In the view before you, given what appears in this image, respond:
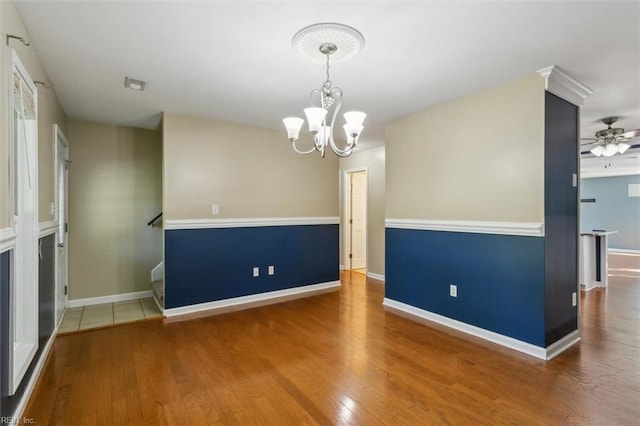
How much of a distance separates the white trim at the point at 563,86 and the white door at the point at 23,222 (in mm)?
3608

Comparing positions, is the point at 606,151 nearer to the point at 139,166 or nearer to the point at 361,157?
the point at 361,157

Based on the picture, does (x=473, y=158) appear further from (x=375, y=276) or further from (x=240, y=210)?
(x=375, y=276)

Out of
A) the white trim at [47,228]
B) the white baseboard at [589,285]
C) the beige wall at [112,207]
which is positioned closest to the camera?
the white trim at [47,228]

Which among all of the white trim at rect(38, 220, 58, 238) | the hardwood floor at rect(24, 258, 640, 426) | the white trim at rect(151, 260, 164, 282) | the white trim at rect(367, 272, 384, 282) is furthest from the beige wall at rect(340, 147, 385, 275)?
the white trim at rect(38, 220, 58, 238)

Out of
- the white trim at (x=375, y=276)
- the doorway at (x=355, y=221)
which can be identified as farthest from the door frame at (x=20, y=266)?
the doorway at (x=355, y=221)

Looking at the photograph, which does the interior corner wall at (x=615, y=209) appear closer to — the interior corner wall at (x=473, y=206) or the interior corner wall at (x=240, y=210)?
the interior corner wall at (x=473, y=206)

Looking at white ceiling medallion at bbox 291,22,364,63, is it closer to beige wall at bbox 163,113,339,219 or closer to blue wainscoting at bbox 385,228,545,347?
blue wainscoting at bbox 385,228,545,347

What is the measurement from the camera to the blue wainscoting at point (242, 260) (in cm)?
386

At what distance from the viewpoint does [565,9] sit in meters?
1.83

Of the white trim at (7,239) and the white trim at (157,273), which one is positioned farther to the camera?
the white trim at (157,273)

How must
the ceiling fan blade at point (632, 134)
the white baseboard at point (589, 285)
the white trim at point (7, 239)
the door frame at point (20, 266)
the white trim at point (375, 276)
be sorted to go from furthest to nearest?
the white trim at point (375, 276), the white baseboard at point (589, 285), the ceiling fan blade at point (632, 134), the door frame at point (20, 266), the white trim at point (7, 239)

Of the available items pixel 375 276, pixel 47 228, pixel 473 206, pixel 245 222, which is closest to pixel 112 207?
pixel 47 228

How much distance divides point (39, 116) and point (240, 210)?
7.34 feet

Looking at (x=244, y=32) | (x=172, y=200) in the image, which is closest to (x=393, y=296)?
(x=172, y=200)
